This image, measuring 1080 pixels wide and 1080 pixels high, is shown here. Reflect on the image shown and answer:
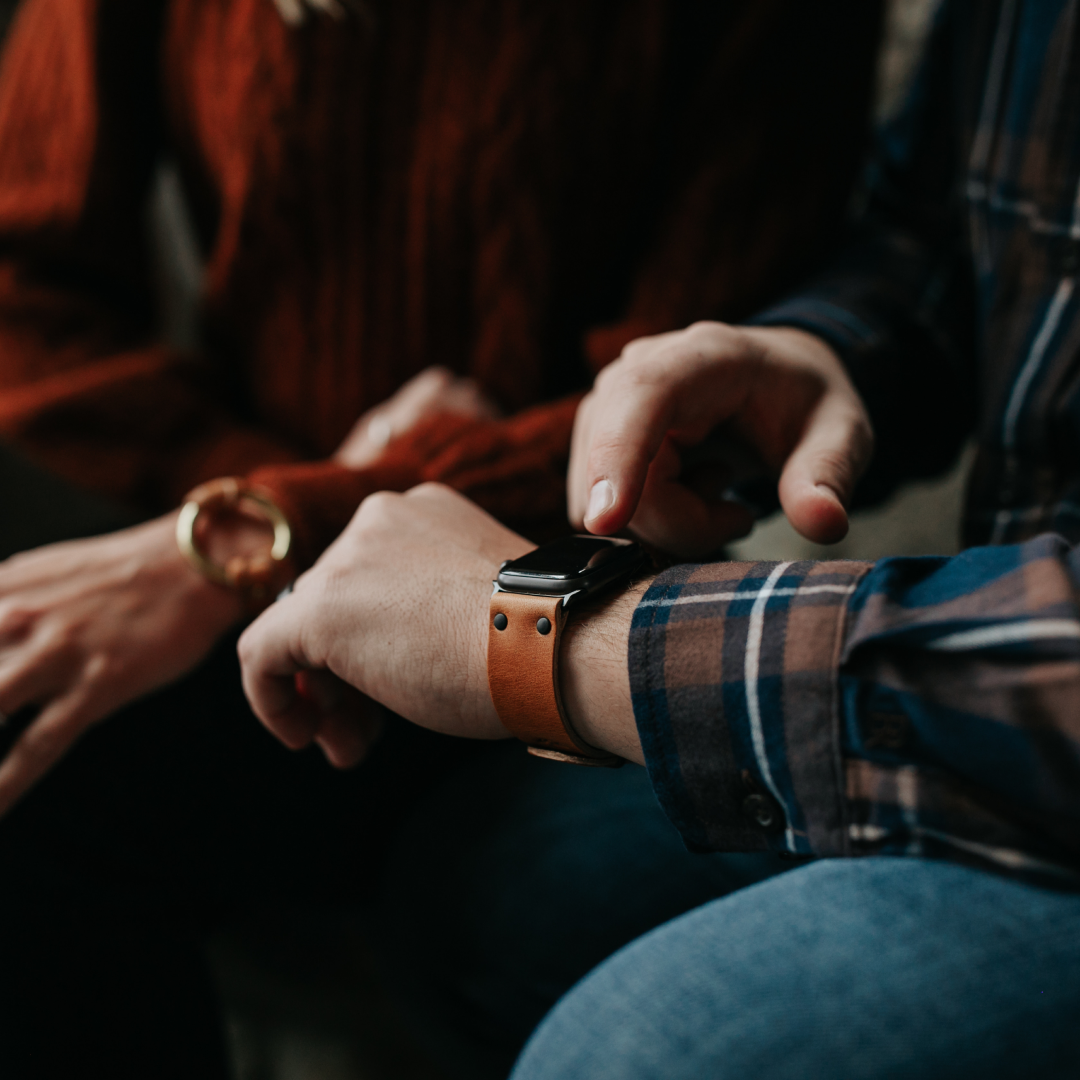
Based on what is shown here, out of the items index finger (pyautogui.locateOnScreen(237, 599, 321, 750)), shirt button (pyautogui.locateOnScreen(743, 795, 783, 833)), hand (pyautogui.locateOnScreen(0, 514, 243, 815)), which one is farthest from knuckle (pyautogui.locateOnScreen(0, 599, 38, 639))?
shirt button (pyautogui.locateOnScreen(743, 795, 783, 833))

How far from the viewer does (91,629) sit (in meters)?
0.58

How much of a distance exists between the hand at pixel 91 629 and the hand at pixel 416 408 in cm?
19

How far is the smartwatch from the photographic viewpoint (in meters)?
0.39

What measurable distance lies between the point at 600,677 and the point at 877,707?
120 mm

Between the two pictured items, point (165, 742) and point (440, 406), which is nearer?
point (165, 742)

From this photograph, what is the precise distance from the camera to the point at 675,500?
0.49 m

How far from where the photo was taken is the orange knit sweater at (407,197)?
72 centimetres

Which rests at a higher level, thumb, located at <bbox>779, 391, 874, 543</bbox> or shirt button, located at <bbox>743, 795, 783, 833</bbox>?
thumb, located at <bbox>779, 391, 874, 543</bbox>

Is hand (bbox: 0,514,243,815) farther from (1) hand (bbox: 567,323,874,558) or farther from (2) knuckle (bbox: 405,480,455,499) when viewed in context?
(1) hand (bbox: 567,323,874,558)

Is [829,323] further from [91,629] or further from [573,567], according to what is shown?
[91,629]

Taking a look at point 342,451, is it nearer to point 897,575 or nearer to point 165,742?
point 165,742

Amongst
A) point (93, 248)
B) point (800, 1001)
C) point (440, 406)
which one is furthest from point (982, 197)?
point (93, 248)

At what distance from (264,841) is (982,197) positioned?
0.73 meters

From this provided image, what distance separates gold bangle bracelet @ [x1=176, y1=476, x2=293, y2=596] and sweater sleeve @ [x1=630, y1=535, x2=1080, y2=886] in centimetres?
32
